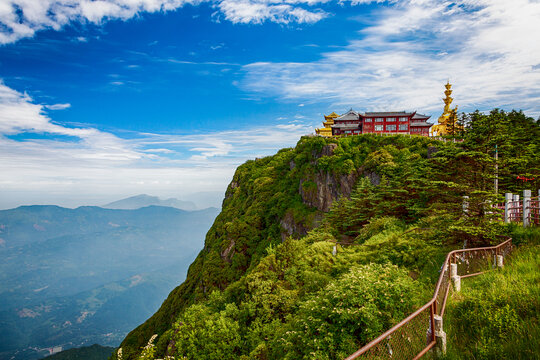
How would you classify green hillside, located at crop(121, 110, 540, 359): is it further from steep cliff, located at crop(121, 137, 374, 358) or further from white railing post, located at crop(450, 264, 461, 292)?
white railing post, located at crop(450, 264, 461, 292)

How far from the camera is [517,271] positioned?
7.27 meters

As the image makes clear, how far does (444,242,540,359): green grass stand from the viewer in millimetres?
4242

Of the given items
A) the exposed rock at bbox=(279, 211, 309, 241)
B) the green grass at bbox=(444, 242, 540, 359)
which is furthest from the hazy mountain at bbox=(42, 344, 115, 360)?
the green grass at bbox=(444, 242, 540, 359)

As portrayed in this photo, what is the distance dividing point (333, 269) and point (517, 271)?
6.95m

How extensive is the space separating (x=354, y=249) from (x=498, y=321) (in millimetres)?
9657

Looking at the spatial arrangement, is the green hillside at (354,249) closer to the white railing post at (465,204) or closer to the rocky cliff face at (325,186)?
the rocky cliff face at (325,186)

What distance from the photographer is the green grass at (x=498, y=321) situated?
4.24 metres

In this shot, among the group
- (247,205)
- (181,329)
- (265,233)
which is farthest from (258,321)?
(247,205)

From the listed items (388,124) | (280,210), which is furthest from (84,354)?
(388,124)

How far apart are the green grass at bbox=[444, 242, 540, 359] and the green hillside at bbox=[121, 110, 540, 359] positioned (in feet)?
4.32

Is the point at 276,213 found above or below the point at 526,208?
below

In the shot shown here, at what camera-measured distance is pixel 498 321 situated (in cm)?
479

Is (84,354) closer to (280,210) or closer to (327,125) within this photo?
(280,210)

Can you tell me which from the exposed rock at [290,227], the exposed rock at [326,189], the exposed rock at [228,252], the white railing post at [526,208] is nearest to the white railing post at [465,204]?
the white railing post at [526,208]
